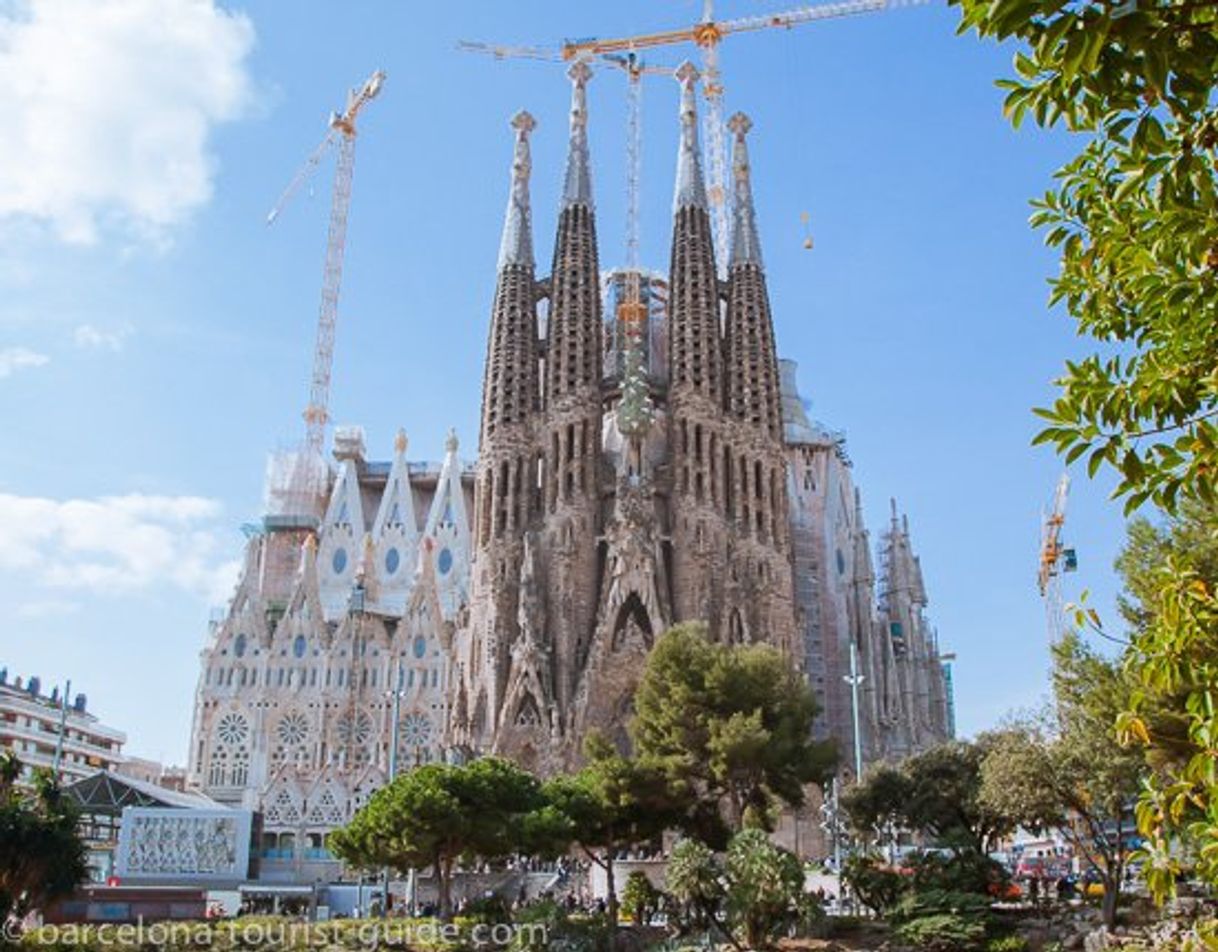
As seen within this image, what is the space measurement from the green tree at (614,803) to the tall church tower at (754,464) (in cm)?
1774

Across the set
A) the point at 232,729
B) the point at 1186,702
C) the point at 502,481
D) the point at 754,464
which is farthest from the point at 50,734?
the point at 1186,702

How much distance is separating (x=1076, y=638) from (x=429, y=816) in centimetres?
1440

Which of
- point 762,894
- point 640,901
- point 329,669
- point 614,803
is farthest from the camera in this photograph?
point 329,669

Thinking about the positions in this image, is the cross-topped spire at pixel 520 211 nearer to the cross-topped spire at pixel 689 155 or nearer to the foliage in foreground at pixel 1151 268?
the cross-topped spire at pixel 689 155

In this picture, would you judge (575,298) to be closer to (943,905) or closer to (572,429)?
(572,429)

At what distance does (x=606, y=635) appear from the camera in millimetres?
49719

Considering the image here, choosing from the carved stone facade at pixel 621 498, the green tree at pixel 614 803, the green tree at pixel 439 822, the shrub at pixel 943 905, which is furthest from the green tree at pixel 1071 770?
the carved stone facade at pixel 621 498

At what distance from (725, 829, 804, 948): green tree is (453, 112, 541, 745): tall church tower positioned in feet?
86.7

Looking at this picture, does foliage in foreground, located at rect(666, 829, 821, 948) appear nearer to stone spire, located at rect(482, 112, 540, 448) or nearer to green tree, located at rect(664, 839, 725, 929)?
green tree, located at rect(664, 839, 725, 929)

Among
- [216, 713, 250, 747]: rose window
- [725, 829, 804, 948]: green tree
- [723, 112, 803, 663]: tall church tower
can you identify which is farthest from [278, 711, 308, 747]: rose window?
[725, 829, 804, 948]: green tree

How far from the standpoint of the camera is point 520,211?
59.9m

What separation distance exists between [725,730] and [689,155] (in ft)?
121

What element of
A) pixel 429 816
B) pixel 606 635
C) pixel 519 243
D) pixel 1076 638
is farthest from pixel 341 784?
pixel 1076 638

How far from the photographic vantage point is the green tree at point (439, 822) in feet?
87.1
